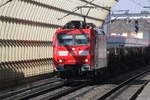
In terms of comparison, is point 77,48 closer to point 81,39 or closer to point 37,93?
point 81,39

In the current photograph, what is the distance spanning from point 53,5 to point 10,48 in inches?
258

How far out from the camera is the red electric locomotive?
1970 cm

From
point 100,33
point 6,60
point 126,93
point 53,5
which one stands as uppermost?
point 53,5

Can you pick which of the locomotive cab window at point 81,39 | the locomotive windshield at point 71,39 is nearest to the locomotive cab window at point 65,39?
the locomotive windshield at point 71,39

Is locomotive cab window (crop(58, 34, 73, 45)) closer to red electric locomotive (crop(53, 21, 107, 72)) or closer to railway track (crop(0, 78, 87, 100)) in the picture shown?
red electric locomotive (crop(53, 21, 107, 72))

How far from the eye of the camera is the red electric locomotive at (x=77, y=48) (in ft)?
64.6

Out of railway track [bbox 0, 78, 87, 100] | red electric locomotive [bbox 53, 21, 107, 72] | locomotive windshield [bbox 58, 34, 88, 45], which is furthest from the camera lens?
locomotive windshield [bbox 58, 34, 88, 45]

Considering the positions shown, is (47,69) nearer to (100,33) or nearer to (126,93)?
(100,33)

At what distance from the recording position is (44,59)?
2498 centimetres

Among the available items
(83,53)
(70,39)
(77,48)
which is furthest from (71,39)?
(83,53)

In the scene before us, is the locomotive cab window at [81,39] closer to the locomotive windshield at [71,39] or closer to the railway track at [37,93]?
the locomotive windshield at [71,39]

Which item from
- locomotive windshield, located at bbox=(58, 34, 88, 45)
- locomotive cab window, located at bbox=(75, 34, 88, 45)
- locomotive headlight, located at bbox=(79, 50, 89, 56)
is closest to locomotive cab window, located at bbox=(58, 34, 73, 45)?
locomotive windshield, located at bbox=(58, 34, 88, 45)

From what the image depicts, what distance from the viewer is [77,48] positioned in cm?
2011

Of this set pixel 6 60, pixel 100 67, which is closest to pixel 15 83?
pixel 6 60
